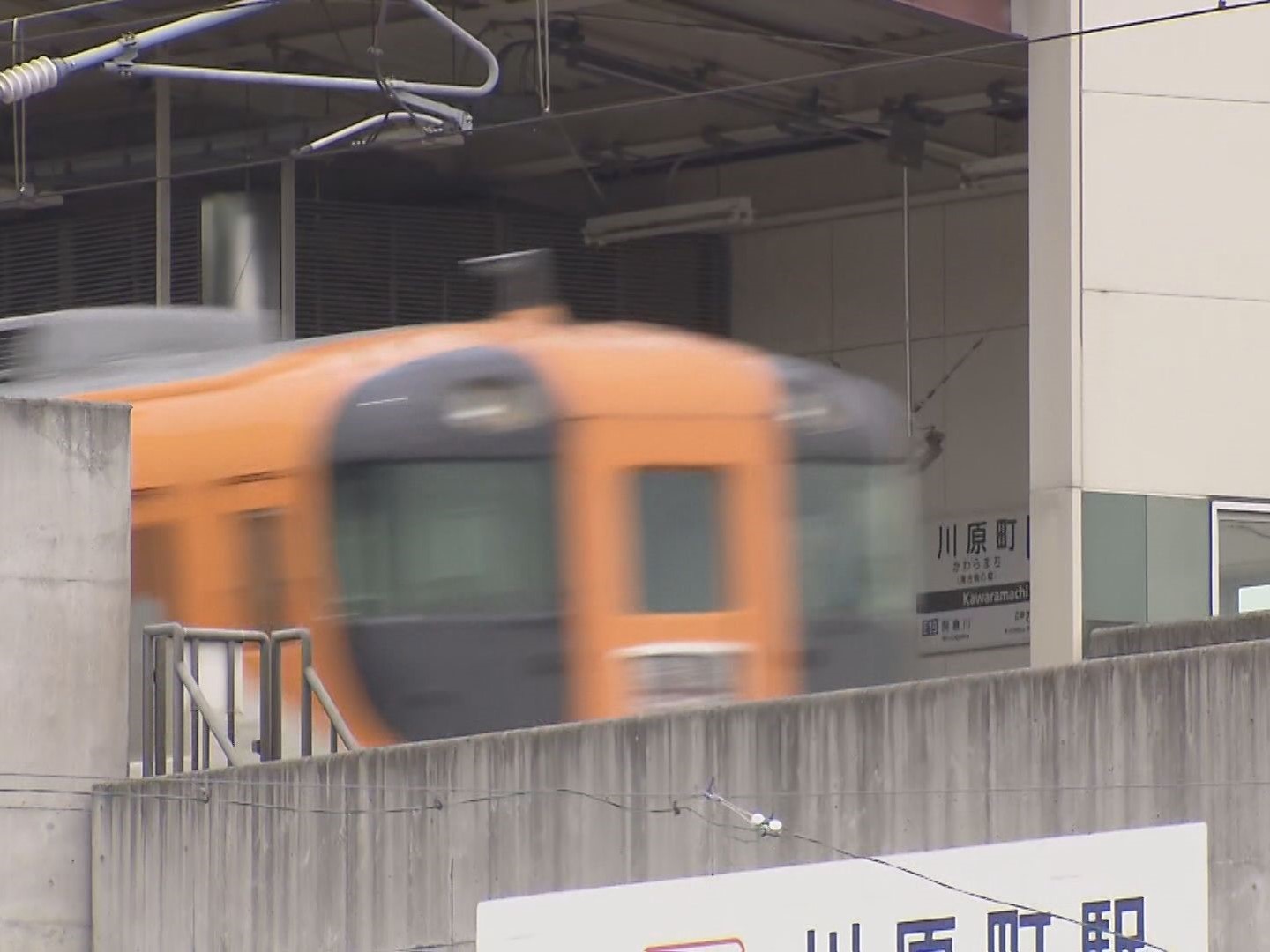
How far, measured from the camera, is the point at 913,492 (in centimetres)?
1805

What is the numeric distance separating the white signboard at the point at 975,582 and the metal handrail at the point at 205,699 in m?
14.9

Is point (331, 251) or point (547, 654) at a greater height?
point (331, 251)

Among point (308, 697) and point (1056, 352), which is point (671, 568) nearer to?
point (308, 697)

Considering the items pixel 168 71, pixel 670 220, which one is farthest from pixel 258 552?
pixel 670 220

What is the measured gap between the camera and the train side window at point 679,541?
16.4m

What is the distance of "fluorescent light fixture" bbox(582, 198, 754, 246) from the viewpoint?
31.1 m

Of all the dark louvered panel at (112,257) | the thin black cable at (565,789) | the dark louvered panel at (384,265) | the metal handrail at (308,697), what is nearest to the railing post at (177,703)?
the thin black cable at (565,789)

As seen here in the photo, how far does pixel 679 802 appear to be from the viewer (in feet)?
38.3

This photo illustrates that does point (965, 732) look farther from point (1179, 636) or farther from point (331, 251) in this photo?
point (331, 251)

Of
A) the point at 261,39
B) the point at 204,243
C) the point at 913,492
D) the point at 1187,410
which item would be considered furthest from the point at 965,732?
the point at 204,243

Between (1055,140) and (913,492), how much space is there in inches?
193

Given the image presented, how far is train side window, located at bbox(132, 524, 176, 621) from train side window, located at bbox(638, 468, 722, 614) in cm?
291

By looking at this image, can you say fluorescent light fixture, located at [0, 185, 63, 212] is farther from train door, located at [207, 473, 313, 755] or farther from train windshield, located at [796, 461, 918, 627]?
train windshield, located at [796, 461, 918, 627]

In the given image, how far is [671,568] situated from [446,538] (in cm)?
128
